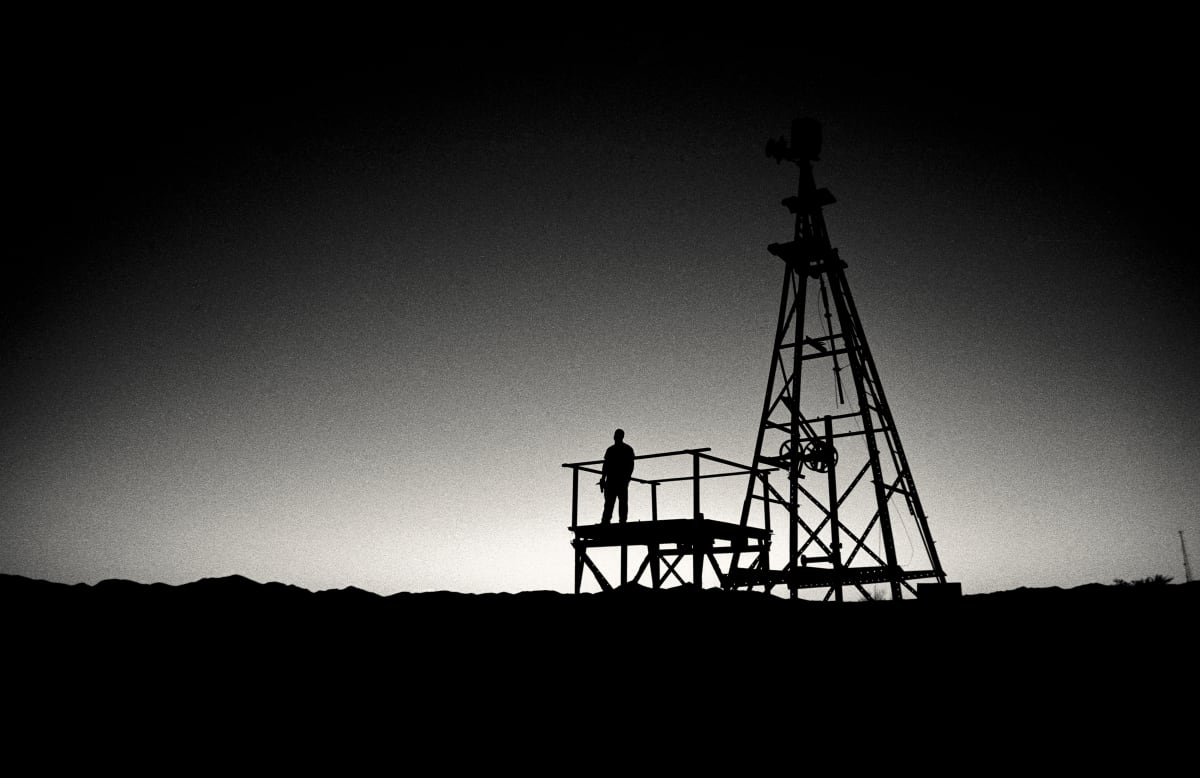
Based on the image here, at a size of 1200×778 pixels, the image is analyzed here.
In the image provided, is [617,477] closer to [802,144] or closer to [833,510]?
[833,510]

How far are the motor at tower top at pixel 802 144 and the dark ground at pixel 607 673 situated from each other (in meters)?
17.1

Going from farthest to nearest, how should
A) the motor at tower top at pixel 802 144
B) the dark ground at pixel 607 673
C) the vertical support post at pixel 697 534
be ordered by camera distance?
1. the motor at tower top at pixel 802 144
2. the vertical support post at pixel 697 534
3. the dark ground at pixel 607 673

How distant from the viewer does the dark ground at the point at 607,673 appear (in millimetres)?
3619

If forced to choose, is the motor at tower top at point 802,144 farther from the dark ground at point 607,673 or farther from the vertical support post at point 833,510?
the dark ground at point 607,673

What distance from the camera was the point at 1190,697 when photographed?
383cm

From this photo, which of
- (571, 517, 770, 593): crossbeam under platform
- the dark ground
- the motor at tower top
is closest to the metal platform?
(571, 517, 770, 593): crossbeam under platform

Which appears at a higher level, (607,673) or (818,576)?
(818,576)

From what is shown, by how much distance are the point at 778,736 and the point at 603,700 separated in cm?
96

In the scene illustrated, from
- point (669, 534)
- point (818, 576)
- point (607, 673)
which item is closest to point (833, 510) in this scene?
point (818, 576)

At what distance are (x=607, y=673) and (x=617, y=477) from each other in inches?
367

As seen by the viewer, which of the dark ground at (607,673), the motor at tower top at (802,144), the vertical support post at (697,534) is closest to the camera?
the dark ground at (607,673)

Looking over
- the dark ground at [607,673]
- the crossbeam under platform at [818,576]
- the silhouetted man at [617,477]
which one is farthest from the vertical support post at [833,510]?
the dark ground at [607,673]

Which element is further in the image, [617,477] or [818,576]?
[818,576]

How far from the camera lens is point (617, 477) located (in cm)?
1367
